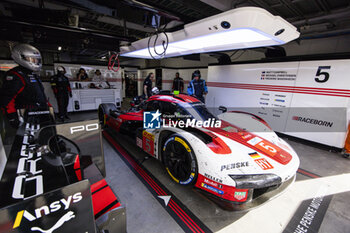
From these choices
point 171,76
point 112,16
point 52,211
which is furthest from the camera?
point 171,76

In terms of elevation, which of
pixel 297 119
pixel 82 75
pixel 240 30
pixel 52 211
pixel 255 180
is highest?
pixel 240 30

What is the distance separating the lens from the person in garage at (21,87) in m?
1.71

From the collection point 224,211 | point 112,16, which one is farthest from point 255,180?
point 112,16

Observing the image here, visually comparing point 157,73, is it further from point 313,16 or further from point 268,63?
point 313,16

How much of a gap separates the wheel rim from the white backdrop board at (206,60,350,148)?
382 centimetres

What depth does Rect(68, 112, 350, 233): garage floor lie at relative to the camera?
1.58 m

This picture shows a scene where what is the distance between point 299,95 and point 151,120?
397 centimetres

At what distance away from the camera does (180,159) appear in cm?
192

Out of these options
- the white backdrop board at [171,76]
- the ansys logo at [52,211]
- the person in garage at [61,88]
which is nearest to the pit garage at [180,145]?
the ansys logo at [52,211]

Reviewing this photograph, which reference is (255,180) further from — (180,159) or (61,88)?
(61,88)

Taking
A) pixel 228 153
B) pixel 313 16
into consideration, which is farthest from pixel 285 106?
pixel 228 153

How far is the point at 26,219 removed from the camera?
0.49 meters

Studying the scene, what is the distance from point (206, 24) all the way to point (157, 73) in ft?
30.7

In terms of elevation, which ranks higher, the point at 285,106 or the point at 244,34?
the point at 244,34
